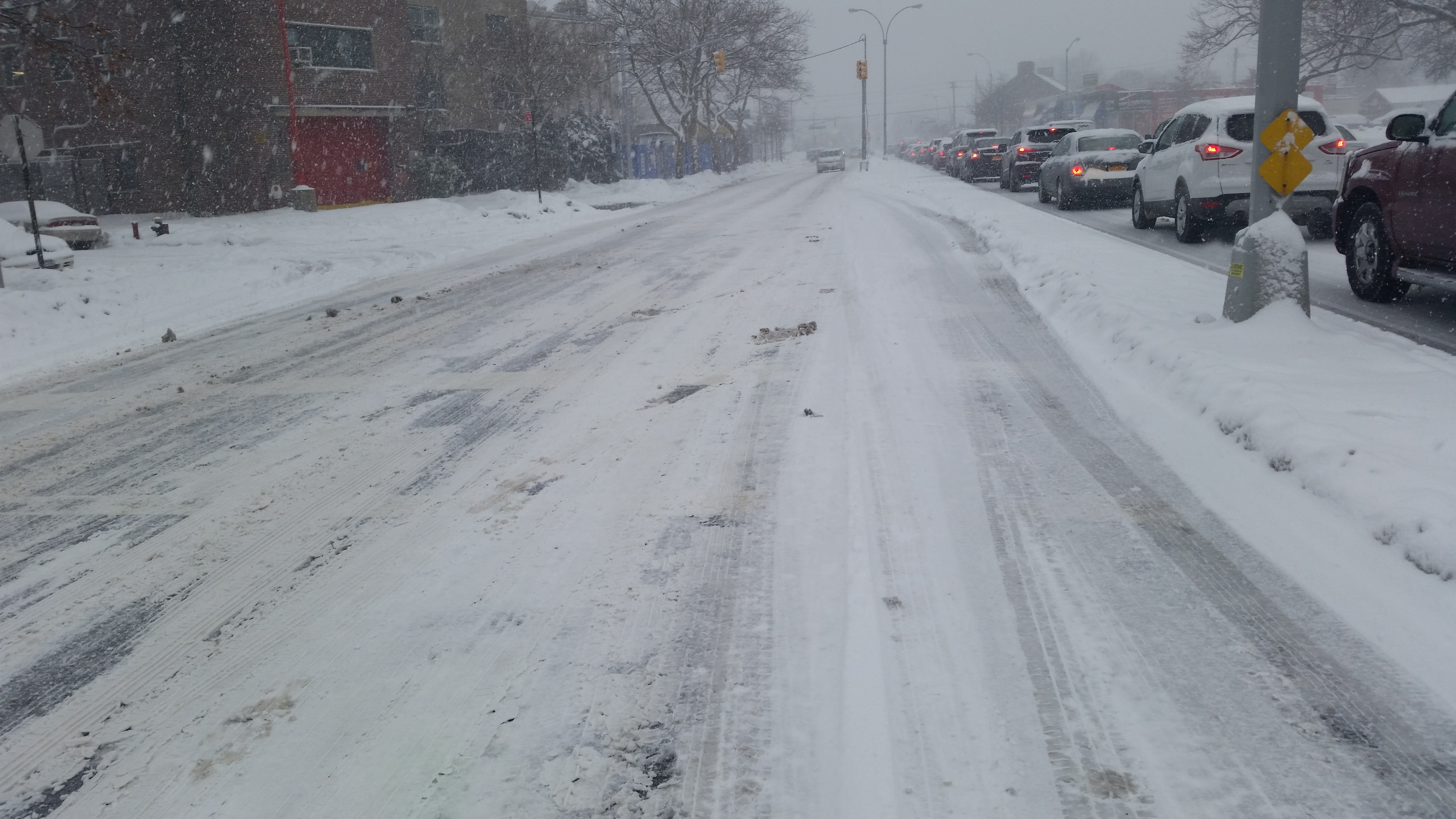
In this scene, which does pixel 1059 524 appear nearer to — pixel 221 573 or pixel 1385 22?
pixel 221 573

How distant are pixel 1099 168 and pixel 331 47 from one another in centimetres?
2476

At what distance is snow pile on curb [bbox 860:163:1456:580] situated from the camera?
13.5ft

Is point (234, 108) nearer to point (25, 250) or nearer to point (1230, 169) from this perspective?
point (25, 250)

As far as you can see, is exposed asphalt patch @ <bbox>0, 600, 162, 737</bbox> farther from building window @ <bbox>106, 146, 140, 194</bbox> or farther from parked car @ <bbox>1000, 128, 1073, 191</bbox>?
building window @ <bbox>106, 146, 140, 194</bbox>

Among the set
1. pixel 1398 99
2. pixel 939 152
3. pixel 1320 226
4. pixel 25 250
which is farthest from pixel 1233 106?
pixel 1398 99

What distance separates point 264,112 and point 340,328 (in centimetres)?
2415

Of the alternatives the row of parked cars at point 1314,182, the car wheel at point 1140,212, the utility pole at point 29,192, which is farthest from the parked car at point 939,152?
the utility pole at point 29,192

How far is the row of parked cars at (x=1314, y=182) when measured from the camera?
780 centimetres

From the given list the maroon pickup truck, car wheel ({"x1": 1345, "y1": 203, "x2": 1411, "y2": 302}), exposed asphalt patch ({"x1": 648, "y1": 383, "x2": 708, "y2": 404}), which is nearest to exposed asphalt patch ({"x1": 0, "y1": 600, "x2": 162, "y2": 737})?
exposed asphalt patch ({"x1": 648, "y1": 383, "x2": 708, "y2": 404})

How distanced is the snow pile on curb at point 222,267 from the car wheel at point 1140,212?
35.9 ft

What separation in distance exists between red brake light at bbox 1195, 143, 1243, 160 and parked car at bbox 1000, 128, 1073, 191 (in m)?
13.6

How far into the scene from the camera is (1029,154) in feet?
89.8

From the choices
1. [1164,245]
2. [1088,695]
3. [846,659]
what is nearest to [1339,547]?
[1088,695]

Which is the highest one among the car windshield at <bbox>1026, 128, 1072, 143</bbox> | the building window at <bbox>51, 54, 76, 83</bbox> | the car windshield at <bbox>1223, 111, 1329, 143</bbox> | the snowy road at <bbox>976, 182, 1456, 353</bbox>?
the building window at <bbox>51, 54, 76, 83</bbox>
